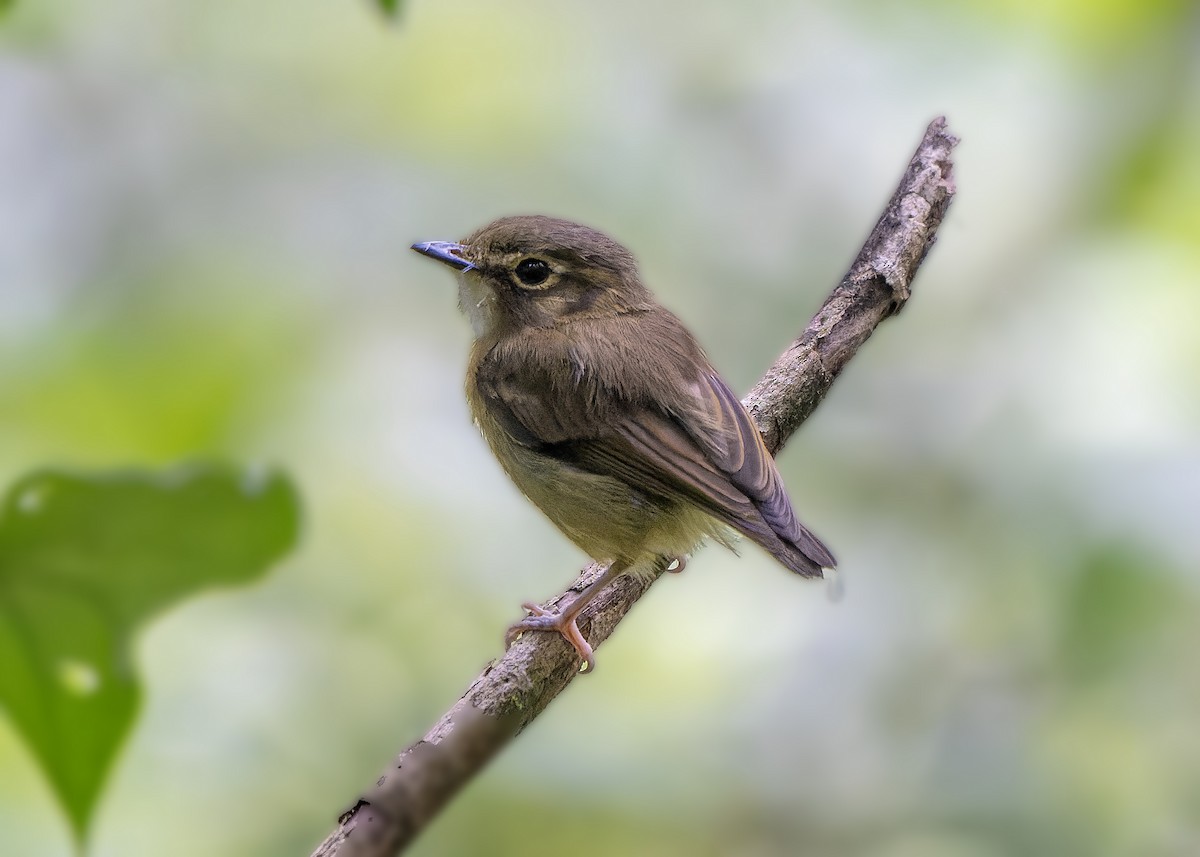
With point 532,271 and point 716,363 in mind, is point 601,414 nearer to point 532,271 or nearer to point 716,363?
point 532,271

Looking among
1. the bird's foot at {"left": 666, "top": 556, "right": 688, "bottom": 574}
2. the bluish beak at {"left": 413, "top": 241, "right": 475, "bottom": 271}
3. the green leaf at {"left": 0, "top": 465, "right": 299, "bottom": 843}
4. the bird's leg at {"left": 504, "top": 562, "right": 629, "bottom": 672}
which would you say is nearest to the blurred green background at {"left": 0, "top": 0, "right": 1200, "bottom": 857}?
the bird's foot at {"left": 666, "top": 556, "right": 688, "bottom": 574}

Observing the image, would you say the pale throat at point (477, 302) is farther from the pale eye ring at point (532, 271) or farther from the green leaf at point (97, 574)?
the green leaf at point (97, 574)

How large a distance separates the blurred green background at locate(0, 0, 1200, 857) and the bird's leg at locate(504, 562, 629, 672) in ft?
0.88

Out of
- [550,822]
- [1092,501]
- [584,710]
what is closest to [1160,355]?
[1092,501]

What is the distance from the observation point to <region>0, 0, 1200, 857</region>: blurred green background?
3.27m

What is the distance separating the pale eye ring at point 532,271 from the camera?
364 centimetres

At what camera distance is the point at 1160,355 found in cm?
349

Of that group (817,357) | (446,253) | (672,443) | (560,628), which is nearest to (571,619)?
(560,628)

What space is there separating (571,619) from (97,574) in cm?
229

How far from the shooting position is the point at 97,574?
0.89 meters

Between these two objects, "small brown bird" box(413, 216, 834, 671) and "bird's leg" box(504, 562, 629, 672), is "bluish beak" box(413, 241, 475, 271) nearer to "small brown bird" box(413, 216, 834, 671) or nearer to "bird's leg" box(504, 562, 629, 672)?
"small brown bird" box(413, 216, 834, 671)

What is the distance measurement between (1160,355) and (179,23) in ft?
11.7

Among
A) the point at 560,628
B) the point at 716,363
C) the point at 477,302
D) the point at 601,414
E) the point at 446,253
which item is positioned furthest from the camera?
the point at 716,363

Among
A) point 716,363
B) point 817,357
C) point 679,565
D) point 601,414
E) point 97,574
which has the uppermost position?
point 716,363
